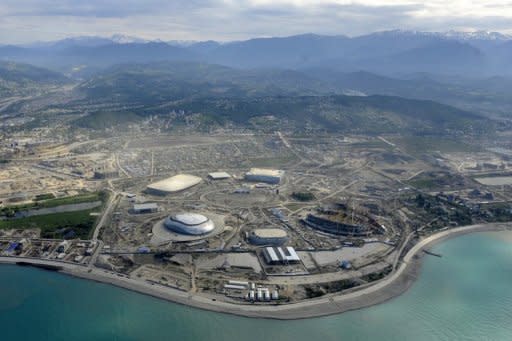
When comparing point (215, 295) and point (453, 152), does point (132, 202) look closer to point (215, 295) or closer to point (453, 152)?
point (215, 295)

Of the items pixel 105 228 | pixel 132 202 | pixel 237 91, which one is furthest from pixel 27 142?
pixel 237 91

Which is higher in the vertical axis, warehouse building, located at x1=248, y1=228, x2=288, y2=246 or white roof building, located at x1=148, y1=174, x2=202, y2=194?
white roof building, located at x1=148, y1=174, x2=202, y2=194

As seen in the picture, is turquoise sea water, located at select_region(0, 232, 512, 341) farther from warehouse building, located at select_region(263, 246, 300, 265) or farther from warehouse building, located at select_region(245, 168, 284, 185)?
warehouse building, located at select_region(245, 168, 284, 185)

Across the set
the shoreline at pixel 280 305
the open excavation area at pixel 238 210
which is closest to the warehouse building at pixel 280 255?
the open excavation area at pixel 238 210

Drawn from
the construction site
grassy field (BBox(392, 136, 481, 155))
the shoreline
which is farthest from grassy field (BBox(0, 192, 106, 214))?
grassy field (BBox(392, 136, 481, 155))

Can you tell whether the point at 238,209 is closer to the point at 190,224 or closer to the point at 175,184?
the point at 190,224

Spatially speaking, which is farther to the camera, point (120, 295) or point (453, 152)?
point (453, 152)
